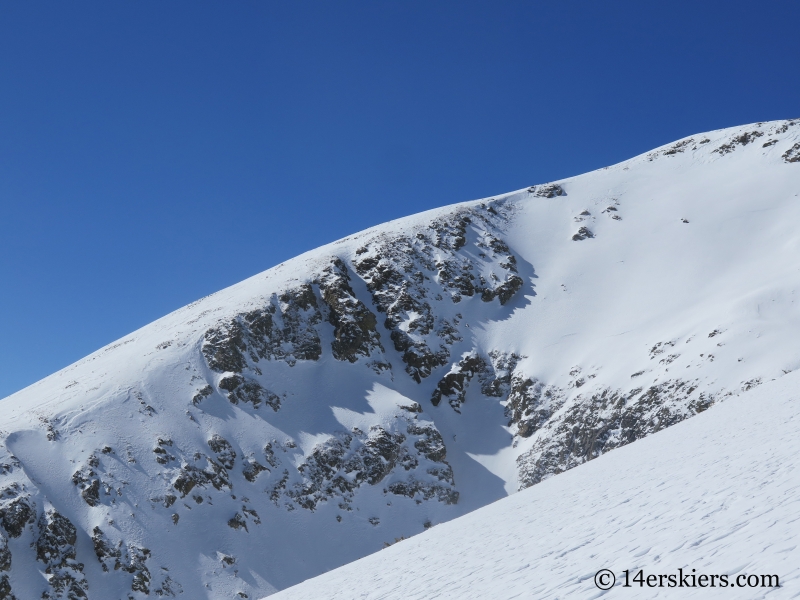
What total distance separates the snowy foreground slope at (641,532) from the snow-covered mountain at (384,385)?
24017mm

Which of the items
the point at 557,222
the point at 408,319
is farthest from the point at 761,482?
the point at 557,222

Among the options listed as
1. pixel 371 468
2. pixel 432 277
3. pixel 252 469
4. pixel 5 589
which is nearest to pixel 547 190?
pixel 432 277

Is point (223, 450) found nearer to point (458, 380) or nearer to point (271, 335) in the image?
point (271, 335)

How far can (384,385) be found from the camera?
52.7 meters

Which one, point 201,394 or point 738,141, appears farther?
point 738,141

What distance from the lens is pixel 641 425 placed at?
133 ft

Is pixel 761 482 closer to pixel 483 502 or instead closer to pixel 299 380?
pixel 483 502

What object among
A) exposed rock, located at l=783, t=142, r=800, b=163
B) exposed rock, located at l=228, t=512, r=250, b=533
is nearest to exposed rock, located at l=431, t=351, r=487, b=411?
exposed rock, located at l=228, t=512, r=250, b=533

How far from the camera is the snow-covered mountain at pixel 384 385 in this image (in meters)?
35.8

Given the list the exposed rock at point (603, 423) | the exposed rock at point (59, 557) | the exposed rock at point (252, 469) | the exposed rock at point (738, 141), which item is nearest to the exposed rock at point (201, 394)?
the exposed rock at point (252, 469)

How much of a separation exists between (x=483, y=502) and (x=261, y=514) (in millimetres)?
16011

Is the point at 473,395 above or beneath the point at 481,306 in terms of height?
beneath

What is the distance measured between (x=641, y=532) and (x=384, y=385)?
4439cm

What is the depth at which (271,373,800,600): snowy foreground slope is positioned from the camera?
21.4ft
